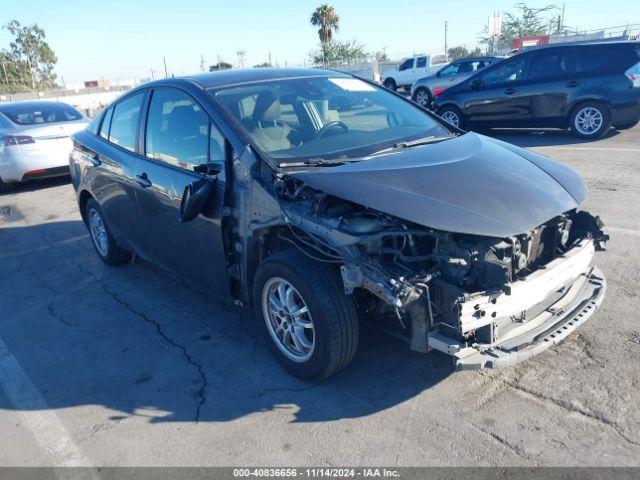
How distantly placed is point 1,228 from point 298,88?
567 centimetres

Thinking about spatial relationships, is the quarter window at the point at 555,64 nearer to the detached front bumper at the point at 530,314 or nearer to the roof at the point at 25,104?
the detached front bumper at the point at 530,314

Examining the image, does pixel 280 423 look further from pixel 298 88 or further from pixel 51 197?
pixel 51 197

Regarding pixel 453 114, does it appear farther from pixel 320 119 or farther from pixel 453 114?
pixel 320 119

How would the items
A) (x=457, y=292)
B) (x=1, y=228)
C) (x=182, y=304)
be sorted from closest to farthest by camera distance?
(x=457, y=292)
(x=182, y=304)
(x=1, y=228)

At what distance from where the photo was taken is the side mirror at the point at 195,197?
363 centimetres

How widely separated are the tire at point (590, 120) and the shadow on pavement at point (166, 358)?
8.44m

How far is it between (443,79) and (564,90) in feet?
30.6

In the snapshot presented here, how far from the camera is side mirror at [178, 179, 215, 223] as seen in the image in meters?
3.63

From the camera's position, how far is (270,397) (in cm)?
332

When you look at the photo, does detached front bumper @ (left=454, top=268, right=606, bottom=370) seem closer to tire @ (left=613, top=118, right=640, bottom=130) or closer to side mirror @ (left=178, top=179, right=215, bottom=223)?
side mirror @ (left=178, top=179, right=215, bottom=223)

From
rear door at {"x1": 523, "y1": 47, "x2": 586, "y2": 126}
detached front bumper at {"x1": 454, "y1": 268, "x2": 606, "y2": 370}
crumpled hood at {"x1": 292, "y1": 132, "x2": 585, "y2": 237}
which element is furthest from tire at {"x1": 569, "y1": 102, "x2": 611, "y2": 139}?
detached front bumper at {"x1": 454, "y1": 268, "x2": 606, "y2": 370}

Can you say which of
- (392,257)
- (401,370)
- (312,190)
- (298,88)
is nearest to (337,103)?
(298,88)

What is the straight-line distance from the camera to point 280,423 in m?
3.09

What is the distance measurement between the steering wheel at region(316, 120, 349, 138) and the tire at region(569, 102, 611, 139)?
8.05 meters
